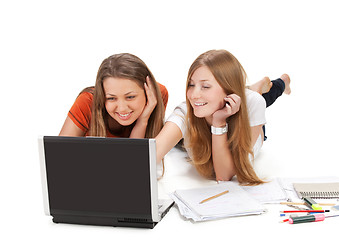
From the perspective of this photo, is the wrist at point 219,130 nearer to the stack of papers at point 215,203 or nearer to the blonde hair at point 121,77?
the stack of papers at point 215,203

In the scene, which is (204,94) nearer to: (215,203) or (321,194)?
(215,203)

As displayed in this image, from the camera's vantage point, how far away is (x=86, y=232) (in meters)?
2.71

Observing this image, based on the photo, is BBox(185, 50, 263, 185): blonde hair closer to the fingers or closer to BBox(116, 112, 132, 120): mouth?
the fingers

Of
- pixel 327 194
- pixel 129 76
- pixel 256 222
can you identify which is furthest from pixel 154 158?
pixel 327 194

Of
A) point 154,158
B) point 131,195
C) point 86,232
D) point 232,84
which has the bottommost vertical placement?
point 86,232

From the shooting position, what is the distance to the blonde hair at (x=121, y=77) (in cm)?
339

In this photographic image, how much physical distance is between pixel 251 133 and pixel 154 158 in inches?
42.9

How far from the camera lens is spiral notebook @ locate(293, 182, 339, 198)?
3105mm

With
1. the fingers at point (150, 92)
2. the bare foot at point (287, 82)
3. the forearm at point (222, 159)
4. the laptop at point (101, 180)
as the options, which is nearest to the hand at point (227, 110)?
the forearm at point (222, 159)

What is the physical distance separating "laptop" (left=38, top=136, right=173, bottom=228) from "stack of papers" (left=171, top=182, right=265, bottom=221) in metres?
0.27

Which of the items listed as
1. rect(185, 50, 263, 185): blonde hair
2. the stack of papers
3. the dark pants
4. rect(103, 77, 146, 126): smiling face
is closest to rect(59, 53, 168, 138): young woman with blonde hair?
rect(103, 77, 146, 126): smiling face

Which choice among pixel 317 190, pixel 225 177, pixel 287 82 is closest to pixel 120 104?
pixel 225 177

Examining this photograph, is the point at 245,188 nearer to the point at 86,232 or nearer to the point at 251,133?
the point at 251,133

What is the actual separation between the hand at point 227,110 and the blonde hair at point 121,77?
0.53 m
